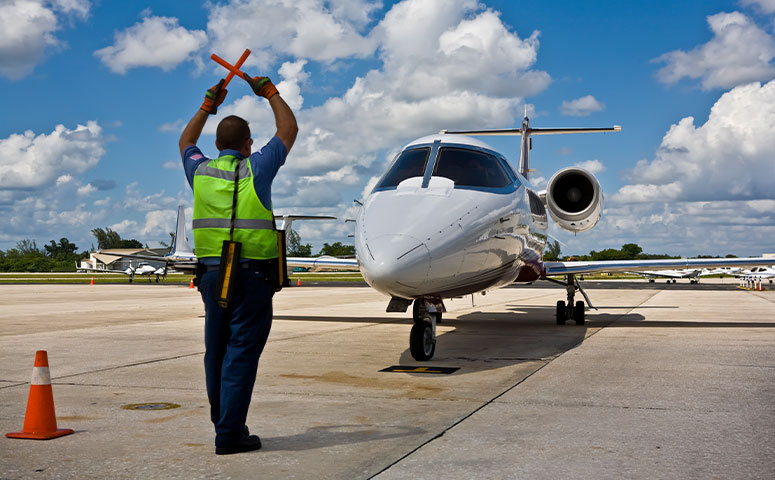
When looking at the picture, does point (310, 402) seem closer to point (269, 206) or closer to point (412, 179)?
point (269, 206)

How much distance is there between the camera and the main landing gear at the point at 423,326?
8664 mm

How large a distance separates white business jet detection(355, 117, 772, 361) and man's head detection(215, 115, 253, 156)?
294cm

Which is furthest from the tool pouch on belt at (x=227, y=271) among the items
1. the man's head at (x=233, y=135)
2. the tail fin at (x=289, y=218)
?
the tail fin at (x=289, y=218)

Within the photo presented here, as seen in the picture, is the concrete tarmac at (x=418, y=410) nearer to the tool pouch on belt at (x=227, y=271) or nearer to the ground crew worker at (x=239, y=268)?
the ground crew worker at (x=239, y=268)

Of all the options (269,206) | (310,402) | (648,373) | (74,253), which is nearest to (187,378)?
(310,402)

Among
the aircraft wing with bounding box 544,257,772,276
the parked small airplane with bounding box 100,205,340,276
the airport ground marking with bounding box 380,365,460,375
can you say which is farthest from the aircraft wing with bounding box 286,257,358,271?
the airport ground marking with bounding box 380,365,460,375

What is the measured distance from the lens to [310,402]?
610cm

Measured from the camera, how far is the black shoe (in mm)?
4320

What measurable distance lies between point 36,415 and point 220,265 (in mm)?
1771

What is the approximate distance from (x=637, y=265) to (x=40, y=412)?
539 inches

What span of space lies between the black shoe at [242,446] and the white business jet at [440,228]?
3131 millimetres

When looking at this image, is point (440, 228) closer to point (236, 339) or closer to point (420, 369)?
point (420, 369)

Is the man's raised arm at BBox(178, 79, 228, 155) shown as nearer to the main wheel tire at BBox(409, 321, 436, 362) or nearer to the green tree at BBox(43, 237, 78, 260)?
the main wheel tire at BBox(409, 321, 436, 362)

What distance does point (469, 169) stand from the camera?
9570mm
